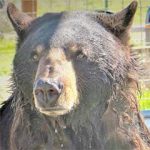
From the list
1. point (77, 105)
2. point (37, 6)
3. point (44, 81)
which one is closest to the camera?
point (44, 81)

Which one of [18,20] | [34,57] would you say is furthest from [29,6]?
[34,57]

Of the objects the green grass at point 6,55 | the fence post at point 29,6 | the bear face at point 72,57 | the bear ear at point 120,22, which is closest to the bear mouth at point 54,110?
the bear face at point 72,57

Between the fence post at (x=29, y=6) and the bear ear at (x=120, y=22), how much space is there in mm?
3748

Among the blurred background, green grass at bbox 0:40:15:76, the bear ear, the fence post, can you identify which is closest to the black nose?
the bear ear

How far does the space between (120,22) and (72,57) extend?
57 cm

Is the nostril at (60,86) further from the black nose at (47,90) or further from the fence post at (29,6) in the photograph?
the fence post at (29,6)

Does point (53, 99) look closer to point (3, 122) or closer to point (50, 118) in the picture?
point (50, 118)

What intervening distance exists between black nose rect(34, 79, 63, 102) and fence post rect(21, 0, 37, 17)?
14.3ft

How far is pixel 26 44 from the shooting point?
505cm

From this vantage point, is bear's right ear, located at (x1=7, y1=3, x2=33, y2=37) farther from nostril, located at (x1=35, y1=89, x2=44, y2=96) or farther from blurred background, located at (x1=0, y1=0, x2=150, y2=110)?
blurred background, located at (x1=0, y1=0, x2=150, y2=110)

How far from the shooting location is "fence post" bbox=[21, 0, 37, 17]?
888 cm

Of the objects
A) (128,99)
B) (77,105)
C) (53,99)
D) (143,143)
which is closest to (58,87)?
(53,99)

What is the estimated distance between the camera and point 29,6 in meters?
9.09

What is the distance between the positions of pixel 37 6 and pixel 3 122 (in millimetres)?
3644
